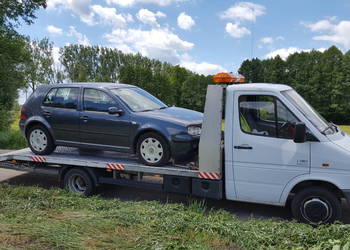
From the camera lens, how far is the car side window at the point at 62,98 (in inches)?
266

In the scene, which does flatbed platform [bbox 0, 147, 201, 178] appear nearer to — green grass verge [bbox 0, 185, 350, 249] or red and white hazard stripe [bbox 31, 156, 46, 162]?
red and white hazard stripe [bbox 31, 156, 46, 162]

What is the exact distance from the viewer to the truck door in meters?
5.05

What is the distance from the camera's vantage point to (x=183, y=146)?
5.84m

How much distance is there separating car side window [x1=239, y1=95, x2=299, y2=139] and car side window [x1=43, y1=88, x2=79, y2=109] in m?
3.31

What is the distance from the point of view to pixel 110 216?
4.74 m

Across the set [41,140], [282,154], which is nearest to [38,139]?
[41,140]

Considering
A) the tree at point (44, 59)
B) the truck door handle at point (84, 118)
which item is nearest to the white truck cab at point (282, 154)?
the truck door handle at point (84, 118)

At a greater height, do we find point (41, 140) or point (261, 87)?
point (261, 87)

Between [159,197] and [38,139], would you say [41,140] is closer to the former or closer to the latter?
[38,139]

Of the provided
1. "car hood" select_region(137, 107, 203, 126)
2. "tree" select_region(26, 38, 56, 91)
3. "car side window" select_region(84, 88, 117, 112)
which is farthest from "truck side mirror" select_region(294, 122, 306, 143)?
"tree" select_region(26, 38, 56, 91)

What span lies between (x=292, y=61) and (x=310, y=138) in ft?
198

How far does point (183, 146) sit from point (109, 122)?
4.93 ft

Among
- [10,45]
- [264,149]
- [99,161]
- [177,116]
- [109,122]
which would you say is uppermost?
[10,45]

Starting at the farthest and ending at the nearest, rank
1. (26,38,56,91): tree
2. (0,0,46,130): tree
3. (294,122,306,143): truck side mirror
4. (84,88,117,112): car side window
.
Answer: (26,38,56,91): tree < (0,0,46,130): tree < (84,88,117,112): car side window < (294,122,306,143): truck side mirror
